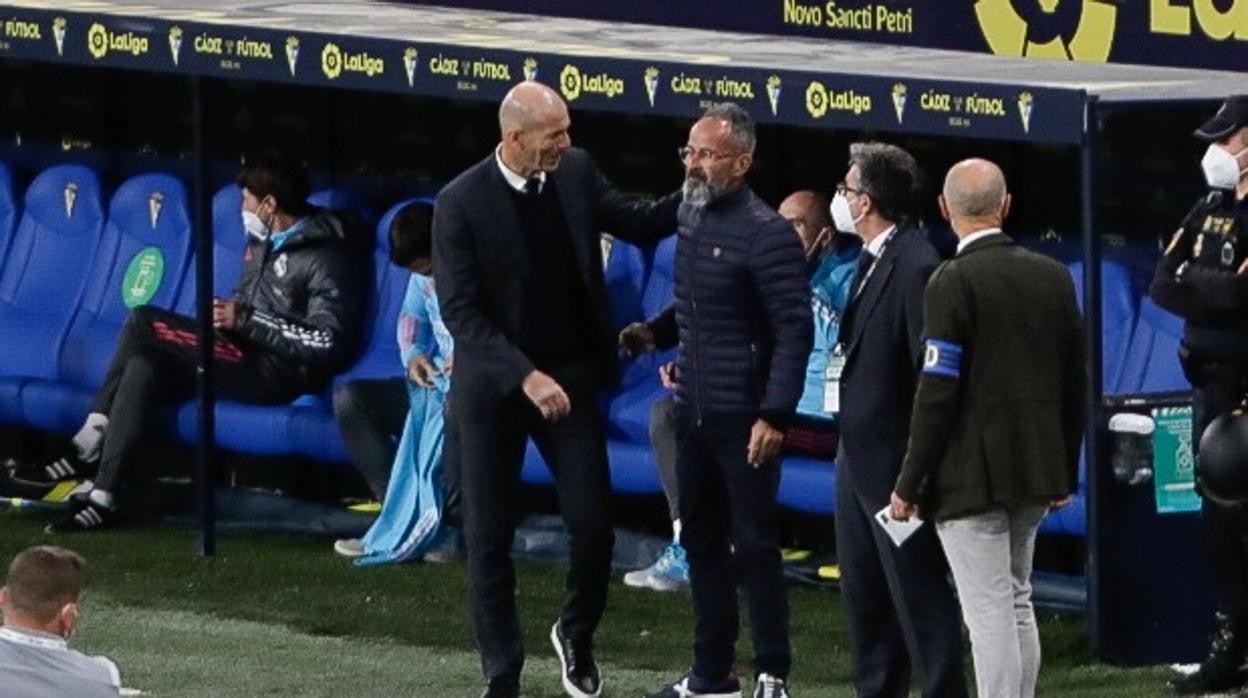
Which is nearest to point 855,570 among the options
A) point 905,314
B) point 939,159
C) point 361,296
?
point 905,314

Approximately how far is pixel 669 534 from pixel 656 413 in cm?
81

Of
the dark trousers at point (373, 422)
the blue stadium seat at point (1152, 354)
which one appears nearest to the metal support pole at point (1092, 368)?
the blue stadium seat at point (1152, 354)

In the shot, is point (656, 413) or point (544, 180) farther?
point (656, 413)

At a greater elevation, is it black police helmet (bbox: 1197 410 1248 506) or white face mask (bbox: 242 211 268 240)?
white face mask (bbox: 242 211 268 240)

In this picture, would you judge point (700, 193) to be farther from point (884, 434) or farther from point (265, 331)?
point (265, 331)

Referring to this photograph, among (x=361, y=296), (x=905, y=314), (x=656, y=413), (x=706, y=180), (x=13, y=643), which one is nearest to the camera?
(x=13, y=643)

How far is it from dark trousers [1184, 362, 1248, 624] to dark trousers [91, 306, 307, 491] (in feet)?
13.0

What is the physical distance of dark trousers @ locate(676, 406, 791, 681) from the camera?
934 cm

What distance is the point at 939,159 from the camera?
1192 centimetres

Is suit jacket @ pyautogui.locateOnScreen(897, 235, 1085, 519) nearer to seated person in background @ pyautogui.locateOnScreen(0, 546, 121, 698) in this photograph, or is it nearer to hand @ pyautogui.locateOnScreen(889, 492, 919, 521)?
hand @ pyautogui.locateOnScreen(889, 492, 919, 521)

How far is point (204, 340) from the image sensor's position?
11953 millimetres

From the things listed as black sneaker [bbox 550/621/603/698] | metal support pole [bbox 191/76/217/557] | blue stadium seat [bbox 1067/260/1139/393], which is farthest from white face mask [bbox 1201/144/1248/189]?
metal support pole [bbox 191/76/217/557]

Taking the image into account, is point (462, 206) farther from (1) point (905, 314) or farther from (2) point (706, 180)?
(1) point (905, 314)

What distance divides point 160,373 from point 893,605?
170 inches
